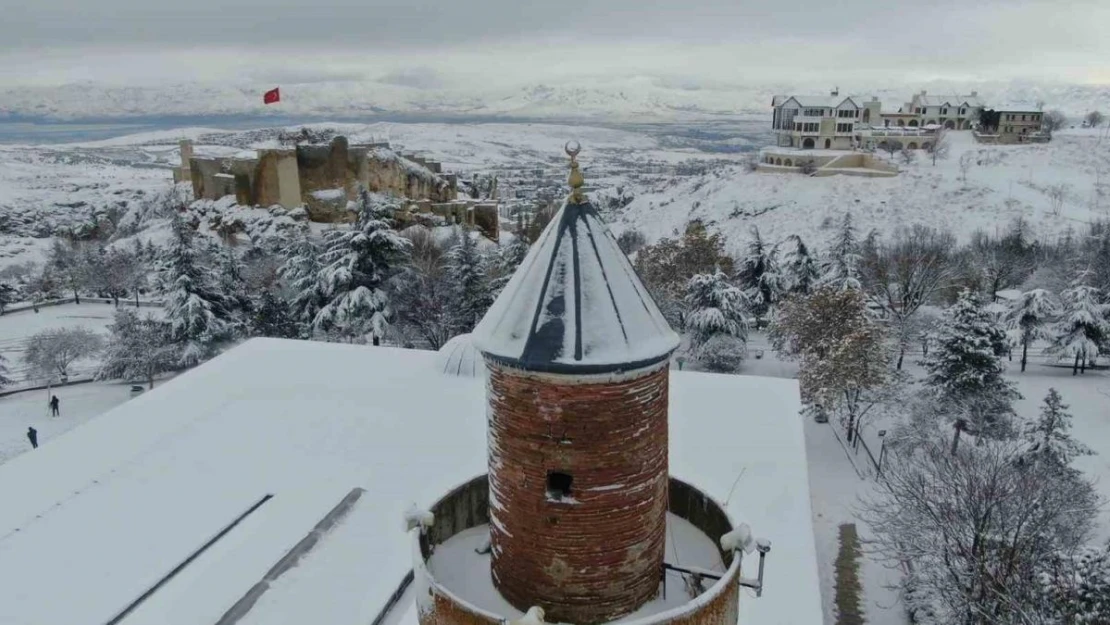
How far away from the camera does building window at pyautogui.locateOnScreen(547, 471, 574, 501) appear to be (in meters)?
5.41

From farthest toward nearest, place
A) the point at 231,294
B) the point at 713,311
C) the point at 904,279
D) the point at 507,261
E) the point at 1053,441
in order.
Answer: the point at 507,261 < the point at 904,279 < the point at 231,294 < the point at 713,311 < the point at 1053,441

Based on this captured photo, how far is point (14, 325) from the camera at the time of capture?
4175cm

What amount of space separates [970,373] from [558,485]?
24122 millimetres

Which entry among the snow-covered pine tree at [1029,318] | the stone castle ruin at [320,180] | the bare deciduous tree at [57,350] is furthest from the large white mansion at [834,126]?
the bare deciduous tree at [57,350]

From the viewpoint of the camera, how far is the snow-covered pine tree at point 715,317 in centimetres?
3127

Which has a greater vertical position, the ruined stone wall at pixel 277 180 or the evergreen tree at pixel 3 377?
the ruined stone wall at pixel 277 180

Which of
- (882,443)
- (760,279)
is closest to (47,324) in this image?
(760,279)

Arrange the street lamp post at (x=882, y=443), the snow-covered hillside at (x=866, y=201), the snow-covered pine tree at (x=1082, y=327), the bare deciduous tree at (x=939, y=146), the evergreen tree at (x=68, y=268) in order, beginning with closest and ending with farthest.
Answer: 1. the street lamp post at (x=882, y=443)
2. the snow-covered pine tree at (x=1082, y=327)
3. the evergreen tree at (x=68, y=268)
4. the snow-covered hillside at (x=866, y=201)
5. the bare deciduous tree at (x=939, y=146)

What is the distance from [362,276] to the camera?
31531 mm

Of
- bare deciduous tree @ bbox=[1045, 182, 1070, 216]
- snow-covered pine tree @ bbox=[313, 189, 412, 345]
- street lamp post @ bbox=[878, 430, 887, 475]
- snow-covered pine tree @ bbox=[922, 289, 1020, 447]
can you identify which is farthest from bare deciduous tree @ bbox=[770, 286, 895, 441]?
bare deciduous tree @ bbox=[1045, 182, 1070, 216]

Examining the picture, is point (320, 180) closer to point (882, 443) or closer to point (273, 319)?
point (273, 319)

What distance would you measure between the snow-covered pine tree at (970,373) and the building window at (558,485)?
22.9 m

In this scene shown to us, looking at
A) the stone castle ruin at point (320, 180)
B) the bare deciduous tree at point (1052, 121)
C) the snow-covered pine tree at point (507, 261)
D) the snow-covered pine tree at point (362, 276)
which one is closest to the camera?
the snow-covered pine tree at point (362, 276)

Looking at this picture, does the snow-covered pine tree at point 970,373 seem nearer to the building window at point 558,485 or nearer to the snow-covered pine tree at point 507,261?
the snow-covered pine tree at point 507,261
